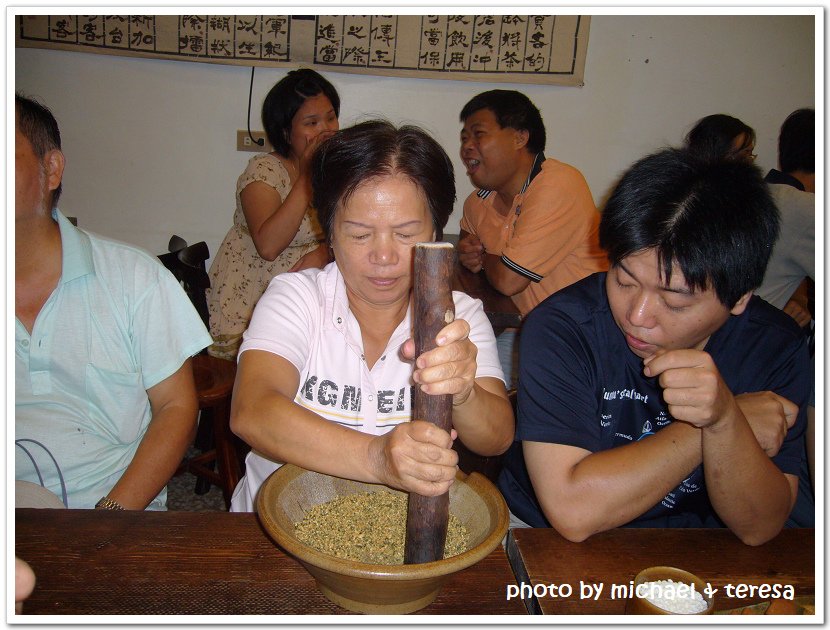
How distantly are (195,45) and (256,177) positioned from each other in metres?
1.46

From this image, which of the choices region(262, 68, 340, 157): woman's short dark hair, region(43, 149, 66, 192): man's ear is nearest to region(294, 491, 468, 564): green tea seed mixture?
region(43, 149, 66, 192): man's ear

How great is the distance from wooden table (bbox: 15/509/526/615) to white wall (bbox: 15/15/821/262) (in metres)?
3.05

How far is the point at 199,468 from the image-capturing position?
2.58 m

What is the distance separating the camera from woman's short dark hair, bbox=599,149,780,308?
1104 millimetres

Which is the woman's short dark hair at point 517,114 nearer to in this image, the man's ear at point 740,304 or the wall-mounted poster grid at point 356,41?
the wall-mounted poster grid at point 356,41

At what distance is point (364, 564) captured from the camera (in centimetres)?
78

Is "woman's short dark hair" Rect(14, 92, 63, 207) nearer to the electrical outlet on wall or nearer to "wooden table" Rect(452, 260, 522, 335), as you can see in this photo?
"wooden table" Rect(452, 260, 522, 335)

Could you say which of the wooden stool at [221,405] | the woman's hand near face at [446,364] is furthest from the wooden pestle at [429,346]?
the wooden stool at [221,405]

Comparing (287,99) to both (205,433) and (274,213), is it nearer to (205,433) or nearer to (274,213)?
(274,213)

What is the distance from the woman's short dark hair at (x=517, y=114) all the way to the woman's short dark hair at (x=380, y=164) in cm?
145

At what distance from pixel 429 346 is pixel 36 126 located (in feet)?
3.27

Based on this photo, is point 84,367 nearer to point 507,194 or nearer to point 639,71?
point 507,194

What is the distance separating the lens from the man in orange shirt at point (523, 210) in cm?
247
